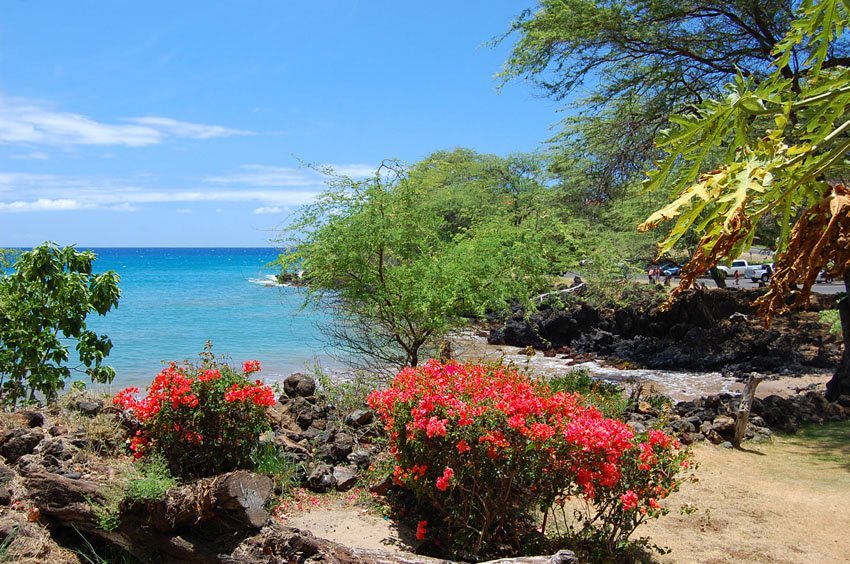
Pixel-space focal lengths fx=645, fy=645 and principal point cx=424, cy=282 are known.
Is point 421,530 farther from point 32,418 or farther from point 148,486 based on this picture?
point 32,418

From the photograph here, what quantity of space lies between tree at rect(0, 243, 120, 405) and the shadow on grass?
961 cm

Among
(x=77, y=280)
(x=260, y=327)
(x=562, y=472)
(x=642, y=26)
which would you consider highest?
(x=642, y=26)

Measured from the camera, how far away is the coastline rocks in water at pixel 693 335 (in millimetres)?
19141

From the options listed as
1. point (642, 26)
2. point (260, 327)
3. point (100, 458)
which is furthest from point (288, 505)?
point (260, 327)

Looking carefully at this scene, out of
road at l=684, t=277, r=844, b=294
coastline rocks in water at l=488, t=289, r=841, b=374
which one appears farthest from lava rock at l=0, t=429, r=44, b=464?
road at l=684, t=277, r=844, b=294

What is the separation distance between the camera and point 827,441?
9.89m

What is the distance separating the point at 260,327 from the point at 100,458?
24.6 meters

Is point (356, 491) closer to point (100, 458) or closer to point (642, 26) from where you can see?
point (100, 458)

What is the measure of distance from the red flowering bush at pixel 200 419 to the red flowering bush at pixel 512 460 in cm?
150

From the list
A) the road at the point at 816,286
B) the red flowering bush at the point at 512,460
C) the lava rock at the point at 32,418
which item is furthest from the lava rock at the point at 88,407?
the road at the point at 816,286

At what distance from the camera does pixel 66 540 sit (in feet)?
15.6

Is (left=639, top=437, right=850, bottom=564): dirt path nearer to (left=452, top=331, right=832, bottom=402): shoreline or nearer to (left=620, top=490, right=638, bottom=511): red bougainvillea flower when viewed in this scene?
(left=620, top=490, right=638, bottom=511): red bougainvillea flower

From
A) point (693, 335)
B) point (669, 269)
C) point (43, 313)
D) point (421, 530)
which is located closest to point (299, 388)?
point (43, 313)

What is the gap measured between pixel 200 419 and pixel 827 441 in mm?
9262
